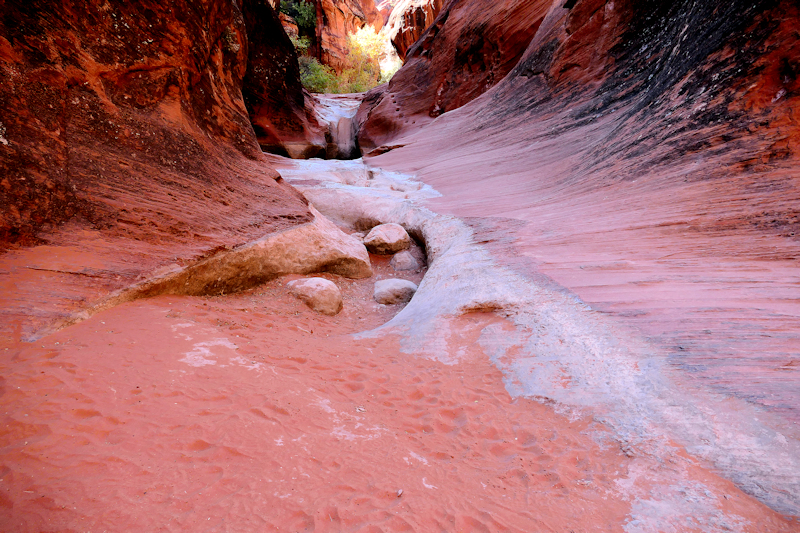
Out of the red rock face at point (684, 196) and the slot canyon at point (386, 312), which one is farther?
the red rock face at point (684, 196)

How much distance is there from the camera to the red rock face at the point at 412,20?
2539 centimetres

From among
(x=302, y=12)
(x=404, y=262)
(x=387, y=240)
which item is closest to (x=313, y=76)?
(x=302, y=12)

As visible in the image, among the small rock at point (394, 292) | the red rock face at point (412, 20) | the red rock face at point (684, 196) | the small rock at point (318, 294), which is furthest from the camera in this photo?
the red rock face at point (412, 20)

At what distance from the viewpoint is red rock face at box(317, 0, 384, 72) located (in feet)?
89.1

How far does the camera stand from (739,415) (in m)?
2.15

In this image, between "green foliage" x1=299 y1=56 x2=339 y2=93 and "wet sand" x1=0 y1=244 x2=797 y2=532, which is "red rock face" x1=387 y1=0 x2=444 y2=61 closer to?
"green foliage" x1=299 y1=56 x2=339 y2=93

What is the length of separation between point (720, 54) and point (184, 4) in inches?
283

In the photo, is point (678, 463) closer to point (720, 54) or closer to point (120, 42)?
point (720, 54)

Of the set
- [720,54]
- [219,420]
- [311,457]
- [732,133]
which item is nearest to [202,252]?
[219,420]

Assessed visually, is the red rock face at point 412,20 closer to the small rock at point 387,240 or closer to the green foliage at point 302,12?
the green foliage at point 302,12

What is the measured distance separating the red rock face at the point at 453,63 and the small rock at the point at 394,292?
467 inches

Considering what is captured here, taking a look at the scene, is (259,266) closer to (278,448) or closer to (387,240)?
(387,240)

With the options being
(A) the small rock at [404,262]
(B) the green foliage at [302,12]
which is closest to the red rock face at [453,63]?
(A) the small rock at [404,262]

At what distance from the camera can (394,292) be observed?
5875mm
